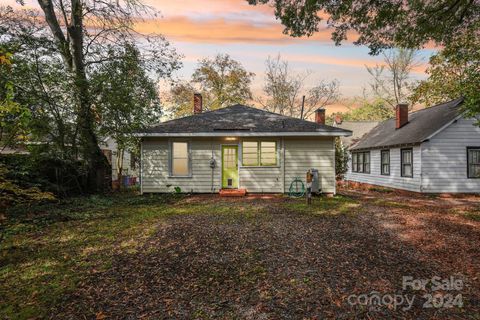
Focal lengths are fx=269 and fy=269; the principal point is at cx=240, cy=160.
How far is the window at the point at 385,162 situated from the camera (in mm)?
17625

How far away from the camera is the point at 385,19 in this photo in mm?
9203

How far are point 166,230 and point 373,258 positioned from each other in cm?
470

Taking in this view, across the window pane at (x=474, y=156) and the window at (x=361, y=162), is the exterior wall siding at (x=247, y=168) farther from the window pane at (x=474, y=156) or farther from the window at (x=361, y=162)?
the window at (x=361, y=162)

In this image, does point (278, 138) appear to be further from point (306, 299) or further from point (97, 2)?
point (97, 2)

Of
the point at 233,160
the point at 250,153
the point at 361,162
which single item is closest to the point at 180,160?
the point at 233,160

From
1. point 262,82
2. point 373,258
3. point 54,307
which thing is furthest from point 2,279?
point 262,82

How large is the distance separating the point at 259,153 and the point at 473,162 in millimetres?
11337

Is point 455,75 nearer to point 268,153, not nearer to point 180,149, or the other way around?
point 268,153

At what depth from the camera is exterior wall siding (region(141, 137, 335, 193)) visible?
13.1 meters

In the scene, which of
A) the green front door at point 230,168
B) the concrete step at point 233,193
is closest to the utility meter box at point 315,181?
the concrete step at point 233,193

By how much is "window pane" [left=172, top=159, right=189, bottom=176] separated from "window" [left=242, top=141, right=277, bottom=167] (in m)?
2.90

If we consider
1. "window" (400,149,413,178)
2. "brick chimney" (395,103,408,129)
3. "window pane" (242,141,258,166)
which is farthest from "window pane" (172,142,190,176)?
"brick chimney" (395,103,408,129)

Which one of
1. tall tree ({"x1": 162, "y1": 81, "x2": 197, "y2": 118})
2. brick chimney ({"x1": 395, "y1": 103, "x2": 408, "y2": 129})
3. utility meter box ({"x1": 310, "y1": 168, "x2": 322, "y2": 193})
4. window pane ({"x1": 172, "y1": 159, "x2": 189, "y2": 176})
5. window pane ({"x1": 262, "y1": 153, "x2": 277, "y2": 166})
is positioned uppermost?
tall tree ({"x1": 162, "y1": 81, "x2": 197, "y2": 118})

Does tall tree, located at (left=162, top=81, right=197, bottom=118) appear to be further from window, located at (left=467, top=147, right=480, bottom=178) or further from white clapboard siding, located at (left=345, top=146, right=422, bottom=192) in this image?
window, located at (left=467, top=147, right=480, bottom=178)
